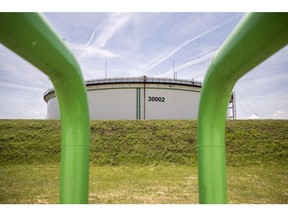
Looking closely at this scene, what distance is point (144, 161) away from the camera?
1385 centimetres

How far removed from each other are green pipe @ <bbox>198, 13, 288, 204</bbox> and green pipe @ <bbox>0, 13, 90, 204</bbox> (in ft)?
3.67

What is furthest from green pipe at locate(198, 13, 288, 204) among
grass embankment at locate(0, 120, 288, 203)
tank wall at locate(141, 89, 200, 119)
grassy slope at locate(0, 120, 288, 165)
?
tank wall at locate(141, 89, 200, 119)

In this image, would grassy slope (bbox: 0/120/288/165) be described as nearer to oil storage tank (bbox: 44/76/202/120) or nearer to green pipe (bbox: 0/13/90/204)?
oil storage tank (bbox: 44/76/202/120)

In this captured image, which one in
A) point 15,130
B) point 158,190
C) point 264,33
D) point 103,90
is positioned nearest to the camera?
point 264,33

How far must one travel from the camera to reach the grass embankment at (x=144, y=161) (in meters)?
8.08

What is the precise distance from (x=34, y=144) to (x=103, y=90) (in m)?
10.6

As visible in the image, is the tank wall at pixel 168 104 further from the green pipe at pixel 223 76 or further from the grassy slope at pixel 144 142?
the green pipe at pixel 223 76

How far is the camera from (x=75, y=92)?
7.77 feet

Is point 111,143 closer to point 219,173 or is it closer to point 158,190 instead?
point 158,190

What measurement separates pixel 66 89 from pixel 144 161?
470 inches

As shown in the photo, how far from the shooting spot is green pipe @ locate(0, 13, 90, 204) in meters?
1.67

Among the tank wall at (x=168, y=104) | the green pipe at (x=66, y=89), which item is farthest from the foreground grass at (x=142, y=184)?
the tank wall at (x=168, y=104)

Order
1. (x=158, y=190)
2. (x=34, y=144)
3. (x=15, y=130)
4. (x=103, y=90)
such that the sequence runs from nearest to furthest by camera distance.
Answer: (x=158, y=190)
(x=34, y=144)
(x=15, y=130)
(x=103, y=90)

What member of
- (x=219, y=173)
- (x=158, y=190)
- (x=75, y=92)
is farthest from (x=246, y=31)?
(x=158, y=190)
